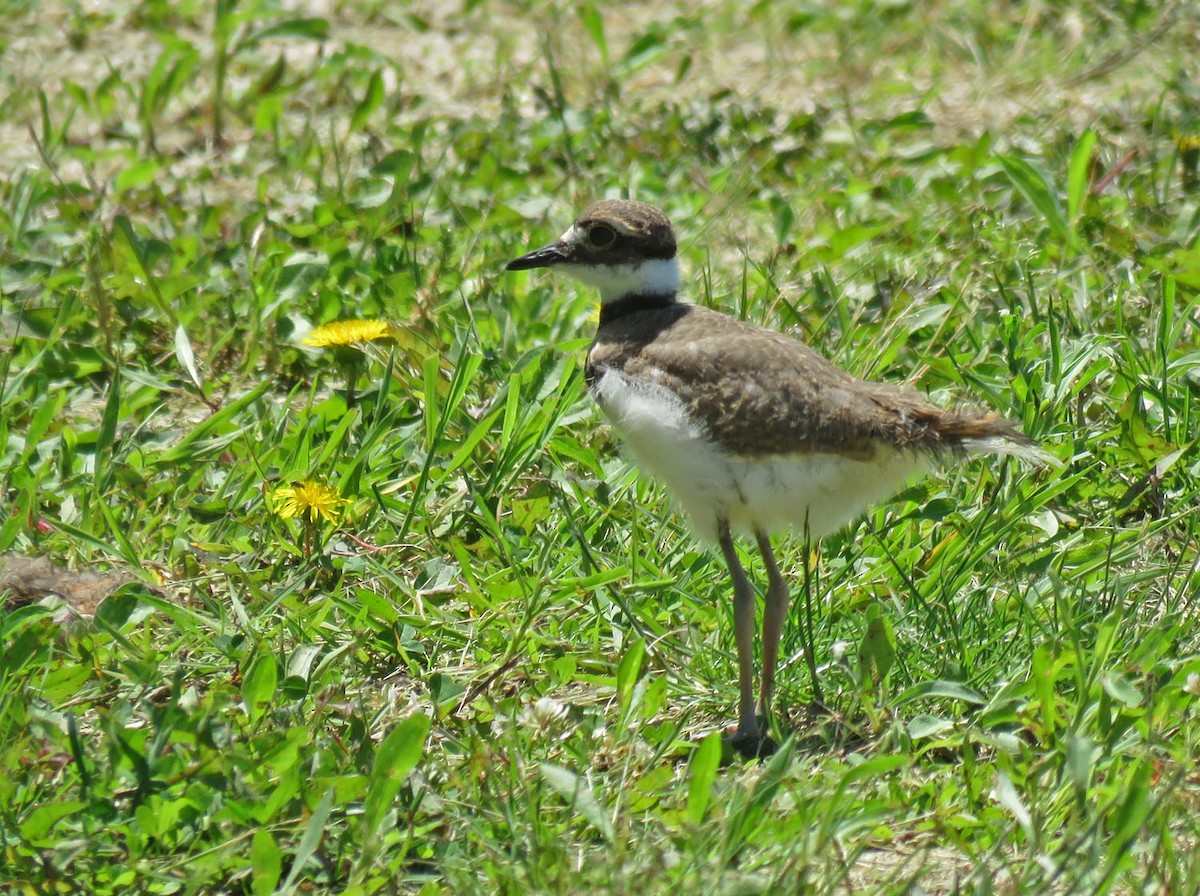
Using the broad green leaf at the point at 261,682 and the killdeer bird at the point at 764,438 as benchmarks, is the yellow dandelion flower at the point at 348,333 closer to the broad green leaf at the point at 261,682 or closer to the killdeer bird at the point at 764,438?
the killdeer bird at the point at 764,438

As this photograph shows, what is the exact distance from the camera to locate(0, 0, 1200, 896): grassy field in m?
2.84

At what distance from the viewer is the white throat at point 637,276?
4.01 m

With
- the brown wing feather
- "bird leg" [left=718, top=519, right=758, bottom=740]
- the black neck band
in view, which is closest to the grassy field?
"bird leg" [left=718, top=519, right=758, bottom=740]

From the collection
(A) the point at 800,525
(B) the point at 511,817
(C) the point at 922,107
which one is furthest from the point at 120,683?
(C) the point at 922,107

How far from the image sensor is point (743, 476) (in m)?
3.29

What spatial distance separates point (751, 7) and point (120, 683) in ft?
15.8

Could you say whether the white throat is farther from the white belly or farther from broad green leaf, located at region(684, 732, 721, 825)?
broad green leaf, located at region(684, 732, 721, 825)

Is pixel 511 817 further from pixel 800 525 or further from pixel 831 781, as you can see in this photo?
pixel 800 525

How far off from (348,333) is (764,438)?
4.96 ft

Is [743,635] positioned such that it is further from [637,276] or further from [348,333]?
[348,333]

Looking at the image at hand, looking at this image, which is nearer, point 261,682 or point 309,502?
point 261,682

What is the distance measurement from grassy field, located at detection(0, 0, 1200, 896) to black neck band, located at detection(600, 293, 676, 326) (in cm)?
24

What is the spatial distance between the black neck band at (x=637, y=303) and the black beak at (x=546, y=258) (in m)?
0.18

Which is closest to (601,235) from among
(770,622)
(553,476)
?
(553,476)
